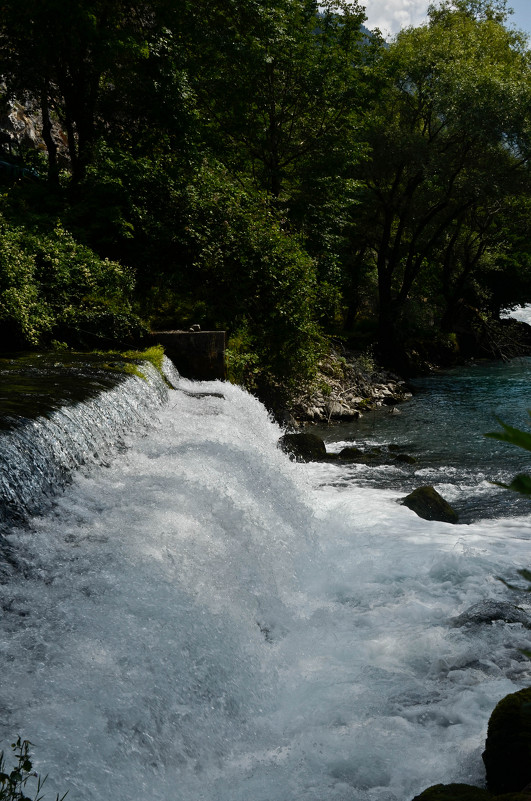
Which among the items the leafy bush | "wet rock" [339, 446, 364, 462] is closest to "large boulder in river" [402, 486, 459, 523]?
"wet rock" [339, 446, 364, 462]

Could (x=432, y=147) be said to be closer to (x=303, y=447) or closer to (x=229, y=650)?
(x=303, y=447)

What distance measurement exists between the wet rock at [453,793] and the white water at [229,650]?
0.29 m

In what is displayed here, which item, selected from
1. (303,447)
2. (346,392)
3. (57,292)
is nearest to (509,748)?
(303,447)

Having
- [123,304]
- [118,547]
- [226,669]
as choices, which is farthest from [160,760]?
[123,304]

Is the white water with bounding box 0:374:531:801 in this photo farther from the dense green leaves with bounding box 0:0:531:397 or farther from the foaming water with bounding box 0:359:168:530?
the dense green leaves with bounding box 0:0:531:397

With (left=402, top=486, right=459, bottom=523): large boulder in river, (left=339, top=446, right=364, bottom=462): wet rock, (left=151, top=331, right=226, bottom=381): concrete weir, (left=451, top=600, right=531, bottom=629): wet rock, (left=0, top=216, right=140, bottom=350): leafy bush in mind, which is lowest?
(left=339, top=446, right=364, bottom=462): wet rock

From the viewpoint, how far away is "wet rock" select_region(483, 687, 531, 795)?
11.1 ft

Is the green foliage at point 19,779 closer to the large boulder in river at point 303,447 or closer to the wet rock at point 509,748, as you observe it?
the wet rock at point 509,748

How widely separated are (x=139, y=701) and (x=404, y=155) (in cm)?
2016

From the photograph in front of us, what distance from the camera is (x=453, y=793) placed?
3.29m

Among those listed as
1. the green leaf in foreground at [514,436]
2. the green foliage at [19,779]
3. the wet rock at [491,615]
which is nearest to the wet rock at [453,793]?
the green foliage at [19,779]

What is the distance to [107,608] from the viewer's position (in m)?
4.00

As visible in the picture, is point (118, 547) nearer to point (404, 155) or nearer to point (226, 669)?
point (226, 669)

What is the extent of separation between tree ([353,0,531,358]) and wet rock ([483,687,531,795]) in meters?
18.1
